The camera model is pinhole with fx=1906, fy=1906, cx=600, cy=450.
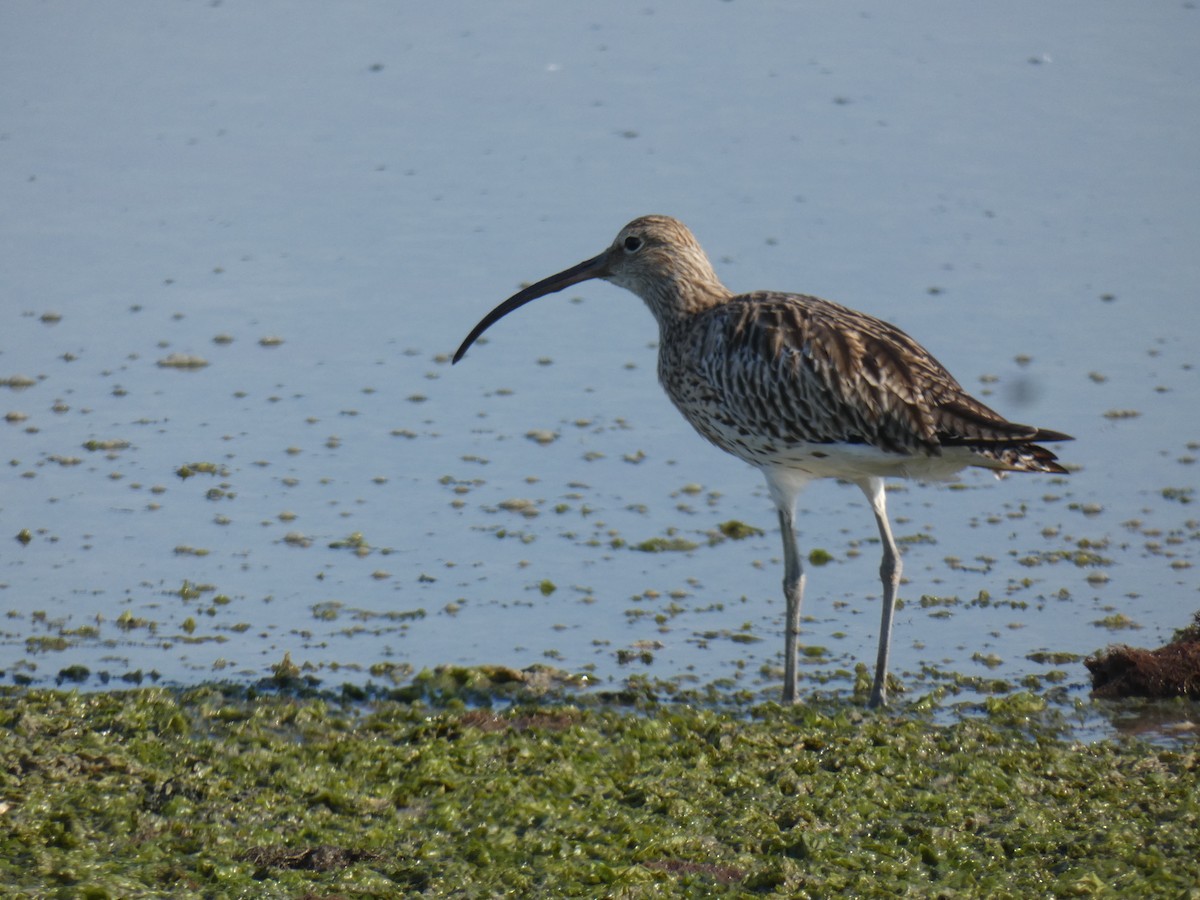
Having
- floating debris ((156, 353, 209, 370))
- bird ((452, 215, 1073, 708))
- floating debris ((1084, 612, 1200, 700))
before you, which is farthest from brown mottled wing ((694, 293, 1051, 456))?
floating debris ((156, 353, 209, 370))

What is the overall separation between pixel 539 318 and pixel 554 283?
2607 millimetres

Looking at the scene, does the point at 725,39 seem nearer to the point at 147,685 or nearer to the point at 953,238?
the point at 953,238

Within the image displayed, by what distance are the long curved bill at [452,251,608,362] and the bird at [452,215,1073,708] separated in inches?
29.7

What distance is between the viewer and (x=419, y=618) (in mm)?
8867

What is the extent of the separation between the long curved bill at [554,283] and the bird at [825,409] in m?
0.75

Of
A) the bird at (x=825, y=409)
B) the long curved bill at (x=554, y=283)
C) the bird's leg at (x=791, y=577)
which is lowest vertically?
the bird's leg at (x=791, y=577)

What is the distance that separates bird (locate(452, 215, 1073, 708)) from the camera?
8.09 metres

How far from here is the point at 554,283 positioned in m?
10.1

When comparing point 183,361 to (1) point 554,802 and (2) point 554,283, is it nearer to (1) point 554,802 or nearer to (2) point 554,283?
(2) point 554,283

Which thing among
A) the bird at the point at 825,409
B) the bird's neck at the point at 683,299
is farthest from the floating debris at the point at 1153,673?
the bird's neck at the point at 683,299

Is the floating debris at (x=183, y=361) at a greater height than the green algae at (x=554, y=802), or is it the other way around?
the floating debris at (x=183, y=361)

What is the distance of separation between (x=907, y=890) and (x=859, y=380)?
8.84ft

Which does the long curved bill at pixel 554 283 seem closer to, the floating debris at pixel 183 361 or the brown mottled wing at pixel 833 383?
the brown mottled wing at pixel 833 383

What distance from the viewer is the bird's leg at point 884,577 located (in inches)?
324
